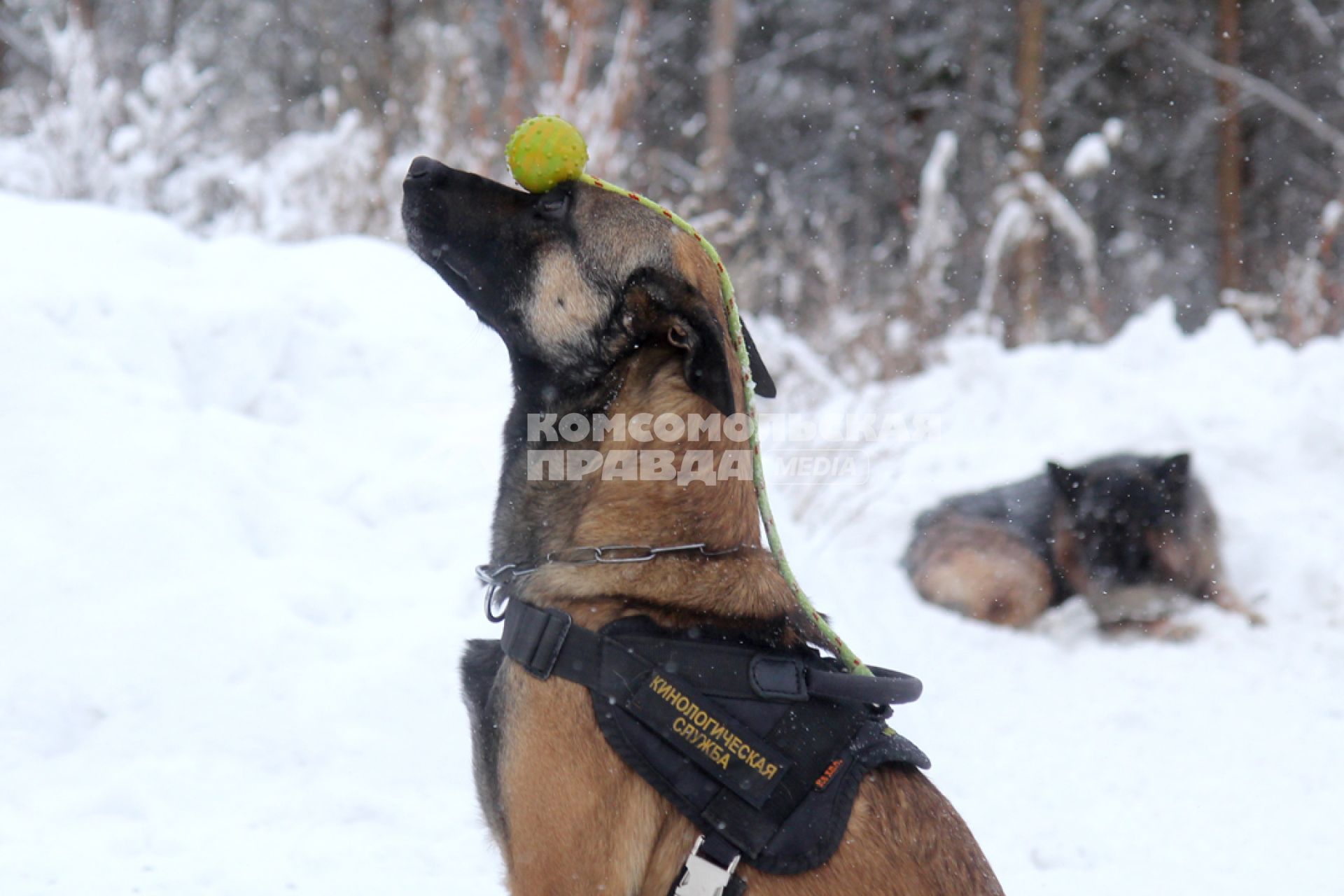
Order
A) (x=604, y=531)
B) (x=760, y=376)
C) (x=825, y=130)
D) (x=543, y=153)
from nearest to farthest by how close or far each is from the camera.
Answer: (x=604, y=531), (x=543, y=153), (x=760, y=376), (x=825, y=130)

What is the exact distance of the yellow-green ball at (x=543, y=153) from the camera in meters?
2.50

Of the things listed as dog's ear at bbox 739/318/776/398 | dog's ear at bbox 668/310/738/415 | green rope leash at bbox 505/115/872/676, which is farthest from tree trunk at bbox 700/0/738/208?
dog's ear at bbox 668/310/738/415

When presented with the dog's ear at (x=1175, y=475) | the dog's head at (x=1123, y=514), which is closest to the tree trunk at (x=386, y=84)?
the dog's head at (x=1123, y=514)

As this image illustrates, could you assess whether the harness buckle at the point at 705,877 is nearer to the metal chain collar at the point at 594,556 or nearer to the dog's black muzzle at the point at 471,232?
the metal chain collar at the point at 594,556

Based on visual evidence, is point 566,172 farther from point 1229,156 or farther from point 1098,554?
point 1229,156

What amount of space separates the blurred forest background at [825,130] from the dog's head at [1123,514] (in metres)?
3.32

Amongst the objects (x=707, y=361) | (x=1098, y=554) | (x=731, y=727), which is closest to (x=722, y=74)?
(x=1098, y=554)

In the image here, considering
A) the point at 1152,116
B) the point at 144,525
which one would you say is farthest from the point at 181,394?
the point at 1152,116

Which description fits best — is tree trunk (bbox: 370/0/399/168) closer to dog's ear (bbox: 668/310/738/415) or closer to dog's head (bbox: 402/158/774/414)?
dog's head (bbox: 402/158/774/414)

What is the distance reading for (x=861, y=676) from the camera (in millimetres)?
2096

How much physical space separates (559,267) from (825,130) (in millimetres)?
22936

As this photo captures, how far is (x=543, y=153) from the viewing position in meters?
2.51

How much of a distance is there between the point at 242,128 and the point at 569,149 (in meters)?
11.0

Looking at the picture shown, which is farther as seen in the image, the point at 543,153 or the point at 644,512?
the point at 543,153
